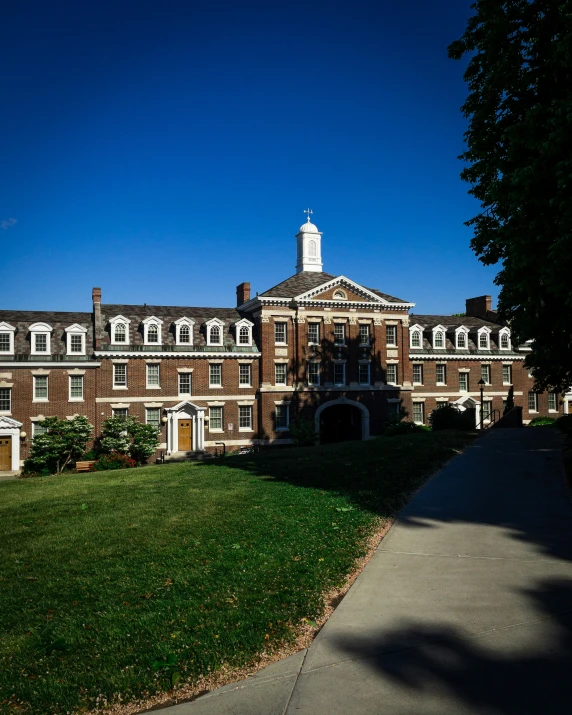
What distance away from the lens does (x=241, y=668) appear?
21.3 ft

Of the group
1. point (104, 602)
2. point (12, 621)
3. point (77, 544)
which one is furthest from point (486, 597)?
point (77, 544)

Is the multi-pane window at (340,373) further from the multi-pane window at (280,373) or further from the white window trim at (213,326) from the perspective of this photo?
the white window trim at (213,326)

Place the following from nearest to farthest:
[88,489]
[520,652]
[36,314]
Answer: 1. [520,652]
2. [88,489]
3. [36,314]

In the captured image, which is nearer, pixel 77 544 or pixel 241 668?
pixel 241 668

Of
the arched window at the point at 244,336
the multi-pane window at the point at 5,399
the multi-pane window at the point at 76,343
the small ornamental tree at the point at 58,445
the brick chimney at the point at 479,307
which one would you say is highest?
the brick chimney at the point at 479,307

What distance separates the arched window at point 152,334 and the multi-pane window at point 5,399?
9593mm

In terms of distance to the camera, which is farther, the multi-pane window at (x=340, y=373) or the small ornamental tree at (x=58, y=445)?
the multi-pane window at (x=340, y=373)

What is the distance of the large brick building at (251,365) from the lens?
1582 inches

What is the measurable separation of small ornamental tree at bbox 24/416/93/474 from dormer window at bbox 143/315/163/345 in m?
7.16

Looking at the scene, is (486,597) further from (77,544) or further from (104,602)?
(77,544)

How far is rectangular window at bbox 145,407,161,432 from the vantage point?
42125 millimetres

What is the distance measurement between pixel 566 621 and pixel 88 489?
15.3 meters

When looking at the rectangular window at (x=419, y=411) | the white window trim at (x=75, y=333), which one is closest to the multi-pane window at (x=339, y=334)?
the rectangular window at (x=419, y=411)

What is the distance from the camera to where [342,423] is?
4912 cm
